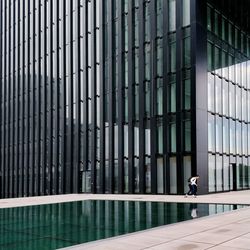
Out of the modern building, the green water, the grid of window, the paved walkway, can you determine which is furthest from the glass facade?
the paved walkway

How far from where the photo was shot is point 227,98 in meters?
37.2

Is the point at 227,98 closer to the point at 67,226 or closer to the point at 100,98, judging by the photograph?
the point at 100,98

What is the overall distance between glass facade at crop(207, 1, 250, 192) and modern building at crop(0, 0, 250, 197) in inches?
3.8

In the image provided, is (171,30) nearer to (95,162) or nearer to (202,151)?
(202,151)

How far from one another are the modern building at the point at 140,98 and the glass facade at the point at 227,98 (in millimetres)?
96

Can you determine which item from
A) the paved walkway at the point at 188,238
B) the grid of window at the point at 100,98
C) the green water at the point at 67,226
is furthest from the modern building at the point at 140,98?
the paved walkway at the point at 188,238

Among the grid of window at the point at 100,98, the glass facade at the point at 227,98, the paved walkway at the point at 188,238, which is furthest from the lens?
the glass facade at the point at 227,98

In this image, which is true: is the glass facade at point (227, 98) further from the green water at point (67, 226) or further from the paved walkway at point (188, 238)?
the paved walkway at point (188, 238)

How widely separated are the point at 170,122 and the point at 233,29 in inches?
492

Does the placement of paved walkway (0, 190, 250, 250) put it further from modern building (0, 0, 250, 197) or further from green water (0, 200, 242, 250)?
modern building (0, 0, 250, 197)

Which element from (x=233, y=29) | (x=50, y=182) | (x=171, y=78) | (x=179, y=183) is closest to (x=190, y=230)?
(x=179, y=183)

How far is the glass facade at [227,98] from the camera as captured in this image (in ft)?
113

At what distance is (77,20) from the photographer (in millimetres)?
44312

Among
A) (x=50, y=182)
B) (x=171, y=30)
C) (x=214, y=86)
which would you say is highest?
(x=171, y=30)
